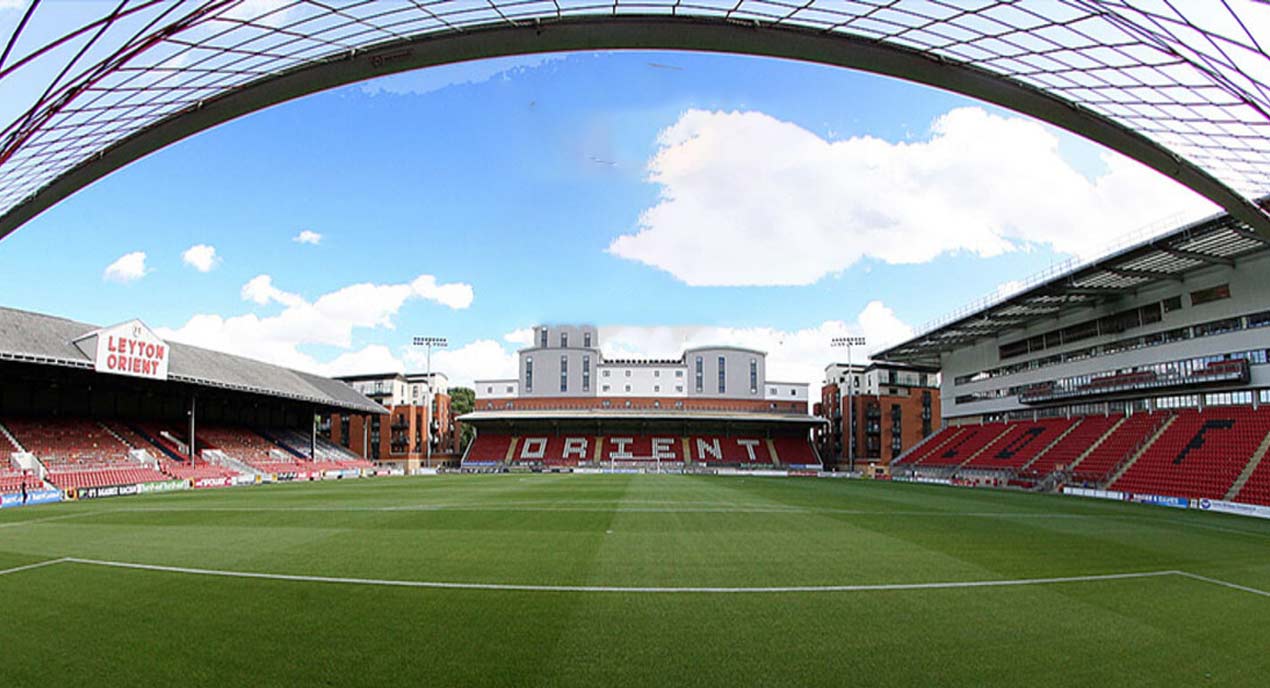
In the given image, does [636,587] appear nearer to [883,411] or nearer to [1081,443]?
[1081,443]

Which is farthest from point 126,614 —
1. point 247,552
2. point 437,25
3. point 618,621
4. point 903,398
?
point 903,398

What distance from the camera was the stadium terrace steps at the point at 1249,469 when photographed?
2908 centimetres

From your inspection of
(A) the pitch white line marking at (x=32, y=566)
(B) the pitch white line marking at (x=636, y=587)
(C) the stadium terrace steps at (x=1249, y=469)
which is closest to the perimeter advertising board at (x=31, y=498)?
(A) the pitch white line marking at (x=32, y=566)

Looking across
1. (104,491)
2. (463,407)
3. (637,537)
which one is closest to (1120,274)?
(637,537)

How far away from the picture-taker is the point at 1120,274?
123ft

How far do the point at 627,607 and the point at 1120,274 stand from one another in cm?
4072

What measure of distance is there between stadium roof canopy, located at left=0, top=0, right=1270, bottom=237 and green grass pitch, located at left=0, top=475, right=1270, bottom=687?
23.5ft

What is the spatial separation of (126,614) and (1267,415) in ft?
152

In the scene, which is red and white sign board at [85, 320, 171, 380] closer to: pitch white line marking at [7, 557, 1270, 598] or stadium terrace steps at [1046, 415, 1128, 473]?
pitch white line marking at [7, 557, 1270, 598]

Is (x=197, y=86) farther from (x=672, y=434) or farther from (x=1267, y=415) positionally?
(x=672, y=434)

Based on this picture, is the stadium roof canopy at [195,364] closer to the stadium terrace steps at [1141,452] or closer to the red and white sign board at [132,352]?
the red and white sign board at [132,352]

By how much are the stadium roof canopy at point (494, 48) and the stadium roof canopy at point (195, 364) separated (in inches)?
1228

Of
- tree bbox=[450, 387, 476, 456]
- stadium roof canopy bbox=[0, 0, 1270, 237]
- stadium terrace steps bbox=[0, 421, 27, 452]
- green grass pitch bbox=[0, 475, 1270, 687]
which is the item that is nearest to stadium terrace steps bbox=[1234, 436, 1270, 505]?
green grass pitch bbox=[0, 475, 1270, 687]

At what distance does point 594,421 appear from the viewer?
80.2 meters
